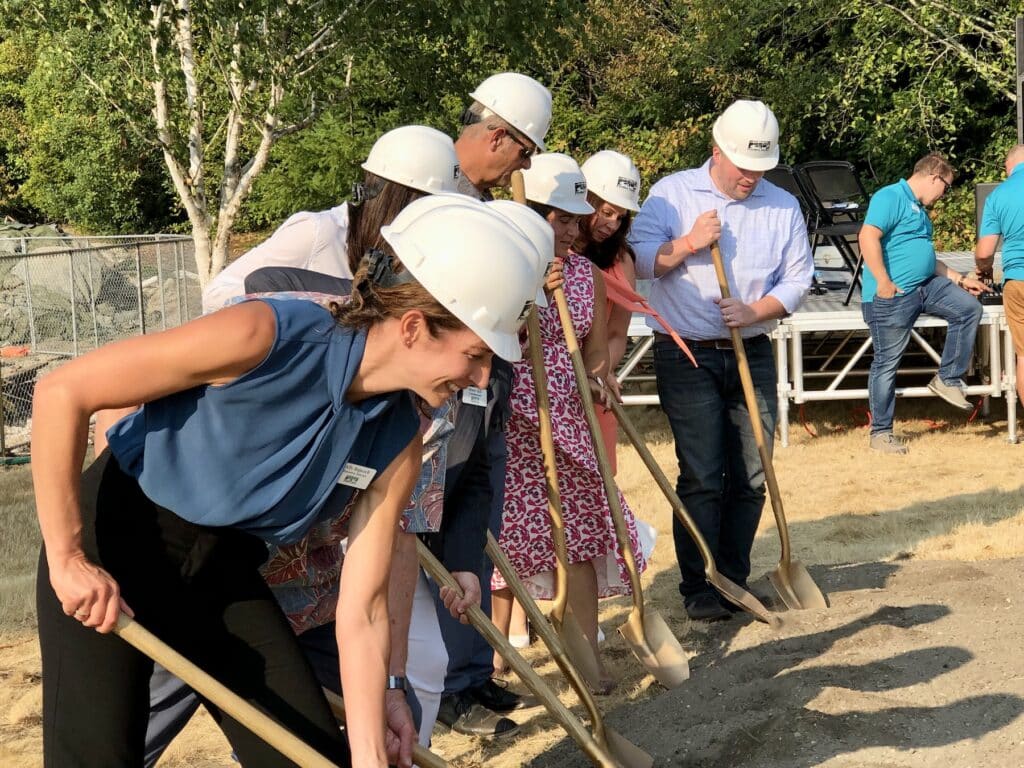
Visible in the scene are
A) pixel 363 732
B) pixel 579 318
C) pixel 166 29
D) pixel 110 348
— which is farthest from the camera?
pixel 166 29

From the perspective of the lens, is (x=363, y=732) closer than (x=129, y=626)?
No

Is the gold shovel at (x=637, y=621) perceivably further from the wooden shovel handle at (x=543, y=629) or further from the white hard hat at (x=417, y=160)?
the white hard hat at (x=417, y=160)

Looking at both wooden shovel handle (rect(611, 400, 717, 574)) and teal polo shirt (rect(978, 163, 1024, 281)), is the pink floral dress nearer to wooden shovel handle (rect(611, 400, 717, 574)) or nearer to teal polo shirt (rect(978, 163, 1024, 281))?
wooden shovel handle (rect(611, 400, 717, 574))

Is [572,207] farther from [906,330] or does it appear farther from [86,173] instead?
[86,173]

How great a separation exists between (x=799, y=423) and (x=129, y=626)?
823cm

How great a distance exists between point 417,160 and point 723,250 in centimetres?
217

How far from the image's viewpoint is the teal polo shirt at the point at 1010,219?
7.89m

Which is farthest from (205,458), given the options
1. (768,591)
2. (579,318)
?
(768,591)

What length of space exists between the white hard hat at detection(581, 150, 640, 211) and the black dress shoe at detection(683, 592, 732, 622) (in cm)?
164

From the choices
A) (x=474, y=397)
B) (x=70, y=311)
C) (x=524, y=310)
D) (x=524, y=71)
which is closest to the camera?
(x=524, y=310)

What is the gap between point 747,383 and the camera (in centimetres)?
515

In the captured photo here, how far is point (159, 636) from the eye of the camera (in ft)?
8.04

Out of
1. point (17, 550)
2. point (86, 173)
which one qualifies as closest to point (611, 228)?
point (17, 550)

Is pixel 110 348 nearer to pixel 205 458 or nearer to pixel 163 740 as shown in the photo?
pixel 205 458
